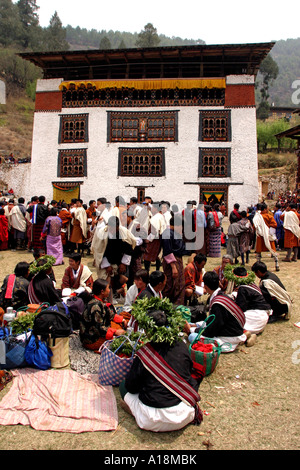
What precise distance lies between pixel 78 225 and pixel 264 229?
538cm

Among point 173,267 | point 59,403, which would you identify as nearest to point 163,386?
point 59,403

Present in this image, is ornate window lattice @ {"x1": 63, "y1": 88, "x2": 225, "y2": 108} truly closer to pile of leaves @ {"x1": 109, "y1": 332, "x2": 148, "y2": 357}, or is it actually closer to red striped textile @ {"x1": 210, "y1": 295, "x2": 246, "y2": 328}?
red striped textile @ {"x1": 210, "y1": 295, "x2": 246, "y2": 328}

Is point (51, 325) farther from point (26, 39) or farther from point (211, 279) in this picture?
point (26, 39)

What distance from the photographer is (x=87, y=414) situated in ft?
12.2

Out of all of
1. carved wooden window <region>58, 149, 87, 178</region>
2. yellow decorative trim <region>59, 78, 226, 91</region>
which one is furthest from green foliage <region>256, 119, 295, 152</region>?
carved wooden window <region>58, 149, 87, 178</region>

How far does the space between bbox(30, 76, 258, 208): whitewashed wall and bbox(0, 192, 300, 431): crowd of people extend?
39.7ft

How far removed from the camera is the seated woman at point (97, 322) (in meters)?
4.96

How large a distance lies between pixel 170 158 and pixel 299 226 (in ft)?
42.7

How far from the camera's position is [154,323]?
354cm

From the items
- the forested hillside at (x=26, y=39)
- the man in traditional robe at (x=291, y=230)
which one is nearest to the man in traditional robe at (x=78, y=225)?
the man in traditional robe at (x=291, y=230)

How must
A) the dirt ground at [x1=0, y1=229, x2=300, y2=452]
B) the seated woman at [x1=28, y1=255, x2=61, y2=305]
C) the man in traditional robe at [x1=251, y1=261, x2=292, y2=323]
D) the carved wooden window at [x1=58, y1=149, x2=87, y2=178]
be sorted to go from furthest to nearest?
the carved wooden window at [x1=58, y1=149, x2=87, y2=178]
the man in traditional robe at [x1=251, y1=261, x2=292, y2=323]
the seated woman at [x1=28, y1=255, x2=61, y2=305]
the dirt ground at [x1=0, y1=229, x2=300, y2=452]

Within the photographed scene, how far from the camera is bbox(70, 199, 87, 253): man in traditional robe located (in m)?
10.9

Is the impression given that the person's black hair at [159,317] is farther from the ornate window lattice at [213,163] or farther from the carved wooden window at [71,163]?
the carved wooden window at [71,163]

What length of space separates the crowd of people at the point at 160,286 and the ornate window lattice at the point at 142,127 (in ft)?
43.5
